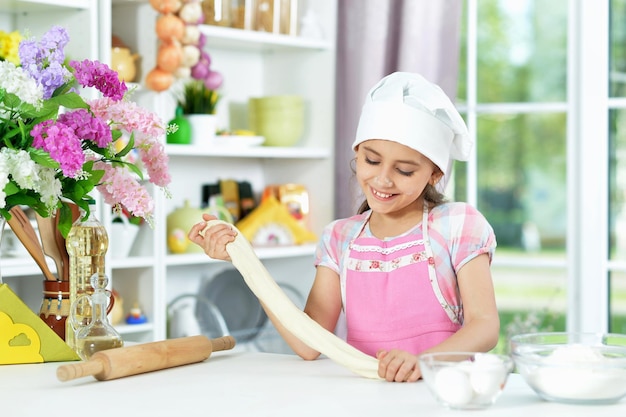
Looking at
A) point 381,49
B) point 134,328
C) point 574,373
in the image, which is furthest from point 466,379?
point 381,49

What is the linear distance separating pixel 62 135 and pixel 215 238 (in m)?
0.32

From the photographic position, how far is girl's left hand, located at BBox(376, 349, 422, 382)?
5.24 feet

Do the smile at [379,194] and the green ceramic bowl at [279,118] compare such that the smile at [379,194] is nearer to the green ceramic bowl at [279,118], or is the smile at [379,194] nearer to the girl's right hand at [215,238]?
the girl's right hand at [215,238]

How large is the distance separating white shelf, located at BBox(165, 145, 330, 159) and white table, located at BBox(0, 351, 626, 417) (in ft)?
5.61

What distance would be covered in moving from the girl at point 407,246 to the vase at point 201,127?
148 centimetres

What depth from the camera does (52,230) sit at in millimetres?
1995

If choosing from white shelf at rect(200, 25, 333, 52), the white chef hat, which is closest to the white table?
the white chef hat

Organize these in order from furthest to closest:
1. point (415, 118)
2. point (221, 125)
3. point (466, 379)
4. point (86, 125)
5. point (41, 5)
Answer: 1. point (221, 125)
2. point (41, 5)
3. point (415, 118)
4. point (86, 125)
5. point (466, 379)

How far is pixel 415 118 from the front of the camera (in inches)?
77.7

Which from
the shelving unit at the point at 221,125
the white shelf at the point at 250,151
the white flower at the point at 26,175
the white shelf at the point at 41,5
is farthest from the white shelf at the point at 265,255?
the white flower at the point at 26,175

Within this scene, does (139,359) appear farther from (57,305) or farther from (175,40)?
(175,40)

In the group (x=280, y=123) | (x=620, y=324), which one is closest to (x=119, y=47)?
(x=280, y=123)

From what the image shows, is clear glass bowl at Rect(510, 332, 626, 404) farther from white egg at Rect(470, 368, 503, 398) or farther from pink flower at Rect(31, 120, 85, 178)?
pink flower at Rect(31, 120, 85, 178)

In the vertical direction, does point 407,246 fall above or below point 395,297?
above
